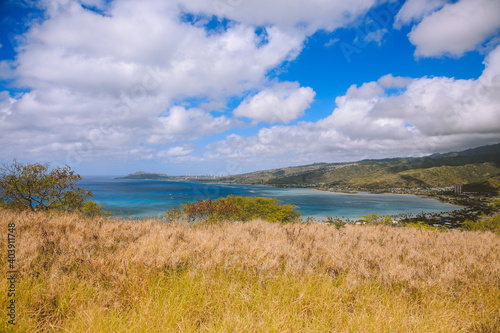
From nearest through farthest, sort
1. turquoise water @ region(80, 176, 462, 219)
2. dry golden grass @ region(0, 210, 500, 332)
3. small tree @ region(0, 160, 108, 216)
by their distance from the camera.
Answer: dry golden grass @ region(0, 210, 500, 332)
small tree @ region(0, 160, 108, 216)
turquoise water @ region(80, 176, 462, 219)

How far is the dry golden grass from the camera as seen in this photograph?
273 cm

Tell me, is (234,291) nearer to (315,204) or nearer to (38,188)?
(38,188)

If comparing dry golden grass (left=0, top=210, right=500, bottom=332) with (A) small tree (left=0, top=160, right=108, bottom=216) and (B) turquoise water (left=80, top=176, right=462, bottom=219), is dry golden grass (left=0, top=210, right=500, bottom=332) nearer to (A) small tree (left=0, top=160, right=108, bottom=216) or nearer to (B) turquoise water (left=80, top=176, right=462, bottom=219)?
(A) small tree (left=0, top=160, right=108, bottom=216)

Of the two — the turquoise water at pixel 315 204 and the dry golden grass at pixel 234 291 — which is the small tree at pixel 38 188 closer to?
the dry golden grass at pixel 234 291

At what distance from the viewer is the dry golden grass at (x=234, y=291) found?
108 inches

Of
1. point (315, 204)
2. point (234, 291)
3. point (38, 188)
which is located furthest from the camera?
point (315, 204)

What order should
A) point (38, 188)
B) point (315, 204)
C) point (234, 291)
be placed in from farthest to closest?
point (315, 204), point (38, 188), point (234, 291)

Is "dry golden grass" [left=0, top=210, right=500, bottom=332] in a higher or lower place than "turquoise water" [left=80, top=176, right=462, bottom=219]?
higher

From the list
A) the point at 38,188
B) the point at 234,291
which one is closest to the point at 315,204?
the point at 38,188

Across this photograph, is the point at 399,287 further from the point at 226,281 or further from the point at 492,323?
the point at 226,281

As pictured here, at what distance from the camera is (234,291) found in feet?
10.9

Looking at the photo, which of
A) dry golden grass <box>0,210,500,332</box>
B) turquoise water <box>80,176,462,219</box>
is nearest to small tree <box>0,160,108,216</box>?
dry golden grass <box>0,210,500,332</box>

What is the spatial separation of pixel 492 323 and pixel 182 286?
477cm

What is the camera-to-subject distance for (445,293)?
382cm
